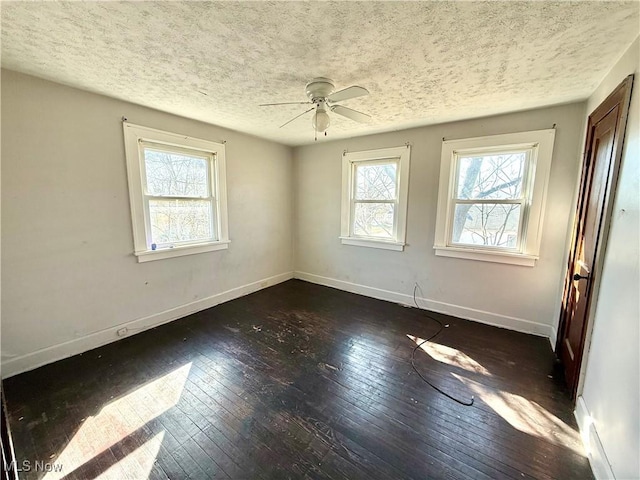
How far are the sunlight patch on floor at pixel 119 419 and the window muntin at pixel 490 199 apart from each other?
336 cm

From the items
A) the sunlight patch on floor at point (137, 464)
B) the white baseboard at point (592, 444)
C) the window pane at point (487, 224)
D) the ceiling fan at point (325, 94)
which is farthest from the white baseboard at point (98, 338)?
the white baseboard at point (592, 444)

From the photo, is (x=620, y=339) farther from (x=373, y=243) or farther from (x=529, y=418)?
(x=373, y=243)

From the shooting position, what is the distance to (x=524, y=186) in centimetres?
288

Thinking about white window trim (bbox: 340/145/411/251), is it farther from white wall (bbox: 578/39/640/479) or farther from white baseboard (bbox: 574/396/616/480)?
white baseboard (bbox: 574/396/616/480)

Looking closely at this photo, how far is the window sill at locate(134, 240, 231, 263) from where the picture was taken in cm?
286

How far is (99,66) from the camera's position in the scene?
1906 millimetres

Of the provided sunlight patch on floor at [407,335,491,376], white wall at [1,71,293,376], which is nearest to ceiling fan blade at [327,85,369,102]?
white wall at [1,71,293,376]

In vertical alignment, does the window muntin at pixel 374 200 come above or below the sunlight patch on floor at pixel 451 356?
above

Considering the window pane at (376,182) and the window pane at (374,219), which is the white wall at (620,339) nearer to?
the window pane at (376,182)

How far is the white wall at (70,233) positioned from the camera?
6.77 ft

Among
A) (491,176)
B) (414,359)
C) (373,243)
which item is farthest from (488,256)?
(414,359)

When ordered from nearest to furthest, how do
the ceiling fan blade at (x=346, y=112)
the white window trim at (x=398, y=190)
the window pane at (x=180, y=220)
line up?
the ceiling fan blade at (x=346, y=112) < the window pane at (x=180, y=220) < the white window trim at (x=398, y=190)

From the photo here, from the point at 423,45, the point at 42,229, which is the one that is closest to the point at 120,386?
the point at 42,229

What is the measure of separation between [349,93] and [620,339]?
217 centimetres
